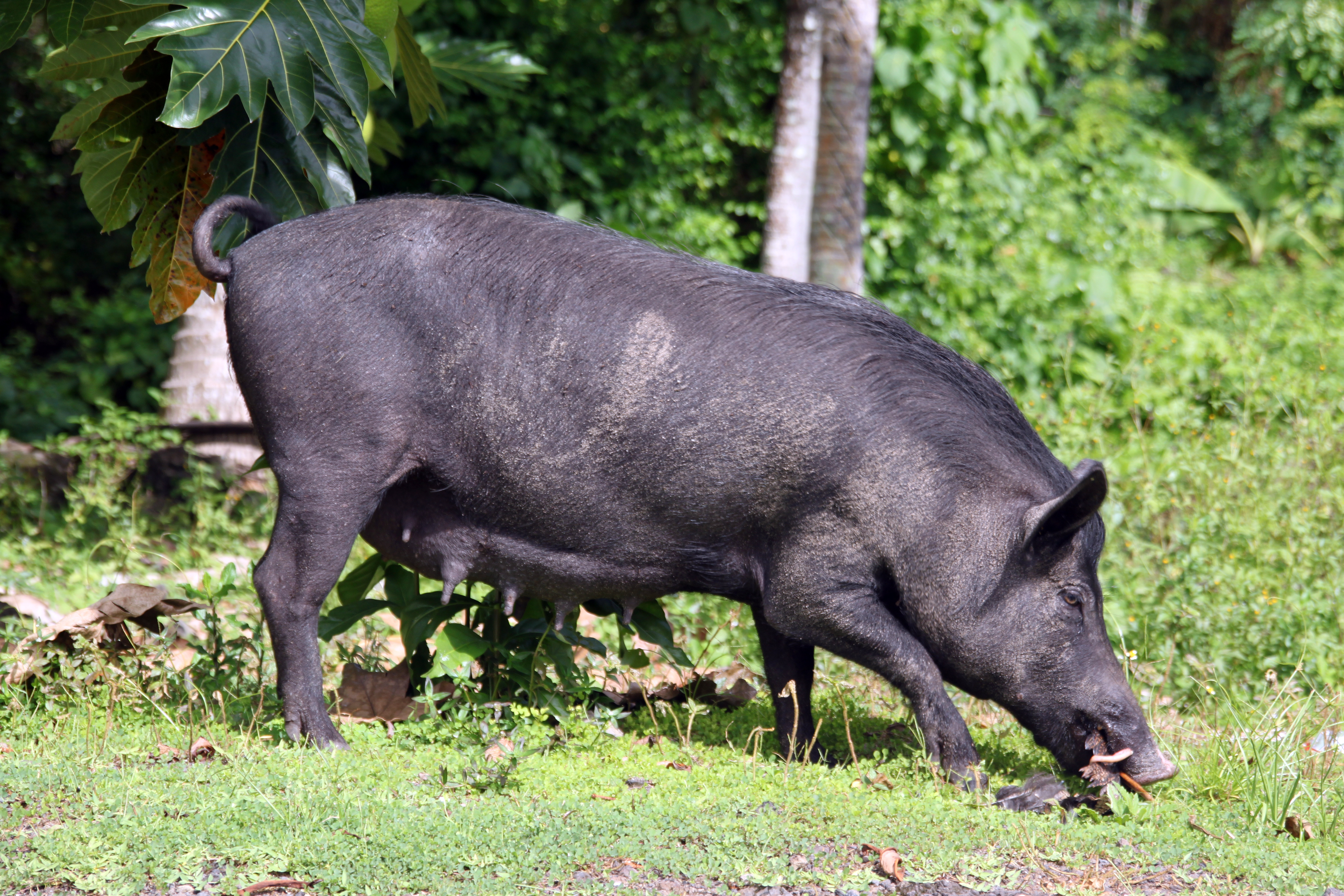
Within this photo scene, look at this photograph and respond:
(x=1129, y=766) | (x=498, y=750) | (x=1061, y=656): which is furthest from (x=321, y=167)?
(x=1129, y=766)

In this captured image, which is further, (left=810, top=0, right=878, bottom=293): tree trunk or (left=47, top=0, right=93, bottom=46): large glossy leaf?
(left=810, top=0, right=878, bottom=293): tree trunk

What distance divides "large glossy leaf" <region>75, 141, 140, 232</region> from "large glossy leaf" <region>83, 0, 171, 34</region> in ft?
1.30

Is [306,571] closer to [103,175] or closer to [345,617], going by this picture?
[345,617]

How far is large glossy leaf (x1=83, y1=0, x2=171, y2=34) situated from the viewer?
413cm

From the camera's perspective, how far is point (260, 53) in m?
3.58

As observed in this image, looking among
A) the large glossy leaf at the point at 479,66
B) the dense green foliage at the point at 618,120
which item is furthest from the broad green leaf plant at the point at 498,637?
the dense green foliage at the point at 618,120

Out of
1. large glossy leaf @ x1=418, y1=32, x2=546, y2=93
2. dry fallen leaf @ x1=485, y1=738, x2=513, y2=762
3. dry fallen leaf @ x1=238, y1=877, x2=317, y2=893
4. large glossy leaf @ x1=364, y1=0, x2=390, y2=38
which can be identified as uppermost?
large glossy leaf @ x1=364, y1=0, x2=390, y2=38

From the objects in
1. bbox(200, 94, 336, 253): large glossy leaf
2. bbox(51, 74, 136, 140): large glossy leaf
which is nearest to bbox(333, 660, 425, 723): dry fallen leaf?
bbox(200, 94, 336, 253): large glossy leaf

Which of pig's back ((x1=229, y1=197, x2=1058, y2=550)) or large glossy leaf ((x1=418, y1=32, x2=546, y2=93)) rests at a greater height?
large glossy leaf ((x1=418, y1=32, x2=546, y2=93))

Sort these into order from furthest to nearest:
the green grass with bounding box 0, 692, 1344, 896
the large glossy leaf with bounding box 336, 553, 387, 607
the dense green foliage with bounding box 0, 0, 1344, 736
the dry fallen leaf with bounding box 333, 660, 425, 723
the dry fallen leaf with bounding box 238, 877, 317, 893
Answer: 1. the dense green foliage with bounding box 0, 0, 1344, 736
2. the large glossy leaf with bounding box 336, 553, 387, 607
3. the dry fallen leaf with bounding box 333, 660, 425, 723
4. the green grass with bounding box 0, 692, 1344, 896
5. the dry fallen leaf with bounding box 238, 877, 317, 893

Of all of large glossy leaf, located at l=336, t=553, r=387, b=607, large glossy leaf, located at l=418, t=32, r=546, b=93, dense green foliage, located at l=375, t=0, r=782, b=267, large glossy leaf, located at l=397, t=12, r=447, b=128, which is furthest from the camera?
dense green foliage, located at l=375, t=0, r=782, b=267

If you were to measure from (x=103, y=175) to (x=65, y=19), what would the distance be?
52 cm

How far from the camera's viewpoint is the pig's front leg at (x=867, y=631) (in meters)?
3.58

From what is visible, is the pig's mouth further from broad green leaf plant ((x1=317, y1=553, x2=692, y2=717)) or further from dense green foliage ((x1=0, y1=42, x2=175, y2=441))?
dense green foliage ((x1=0, y1=42, x2=175, y2=441))
